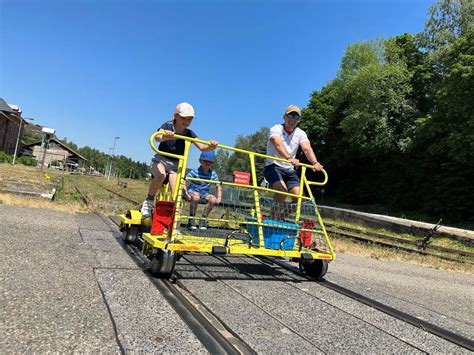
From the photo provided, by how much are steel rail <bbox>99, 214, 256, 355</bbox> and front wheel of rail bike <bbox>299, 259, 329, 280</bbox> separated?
195cm

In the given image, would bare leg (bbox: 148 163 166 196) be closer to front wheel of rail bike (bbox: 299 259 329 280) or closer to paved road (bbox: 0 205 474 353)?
paved road (bbox: 0 205 474 353)

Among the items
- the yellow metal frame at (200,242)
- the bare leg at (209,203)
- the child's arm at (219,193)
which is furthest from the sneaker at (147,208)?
the child's arm at (219,193)

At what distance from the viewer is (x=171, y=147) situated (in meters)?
5.69

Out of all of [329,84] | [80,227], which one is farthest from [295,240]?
[329,84]

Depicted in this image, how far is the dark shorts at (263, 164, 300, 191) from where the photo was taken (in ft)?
19.4

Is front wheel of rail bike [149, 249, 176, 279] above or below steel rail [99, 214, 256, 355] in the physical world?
above

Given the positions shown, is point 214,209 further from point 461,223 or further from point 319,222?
point 461,223

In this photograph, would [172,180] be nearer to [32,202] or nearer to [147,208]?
[147,208]

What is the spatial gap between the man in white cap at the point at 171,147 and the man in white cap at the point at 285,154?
3.67ft

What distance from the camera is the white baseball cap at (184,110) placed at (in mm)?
5395

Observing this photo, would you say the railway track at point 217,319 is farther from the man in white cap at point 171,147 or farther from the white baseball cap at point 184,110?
the white baseball cap at point 184,110

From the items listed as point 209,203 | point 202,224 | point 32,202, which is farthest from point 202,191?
point 32,202

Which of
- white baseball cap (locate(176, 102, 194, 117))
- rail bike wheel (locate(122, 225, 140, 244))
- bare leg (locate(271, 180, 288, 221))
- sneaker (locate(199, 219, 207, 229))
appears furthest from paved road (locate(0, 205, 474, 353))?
white baseball cap (locate(176, 102, 194, 117))

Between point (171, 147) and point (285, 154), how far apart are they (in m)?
1.65
